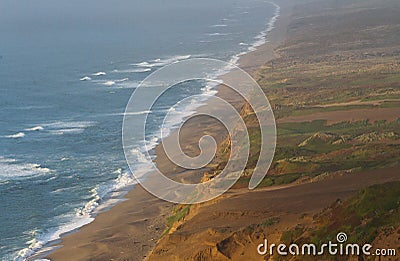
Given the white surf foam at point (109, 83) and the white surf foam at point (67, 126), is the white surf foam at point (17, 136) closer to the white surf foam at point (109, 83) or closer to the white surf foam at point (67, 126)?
the white surf foam at point (67, 126)

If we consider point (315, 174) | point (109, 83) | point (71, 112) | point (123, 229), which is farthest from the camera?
point (109, 83)

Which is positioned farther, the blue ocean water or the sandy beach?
the blue ocean water

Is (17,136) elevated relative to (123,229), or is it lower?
lower

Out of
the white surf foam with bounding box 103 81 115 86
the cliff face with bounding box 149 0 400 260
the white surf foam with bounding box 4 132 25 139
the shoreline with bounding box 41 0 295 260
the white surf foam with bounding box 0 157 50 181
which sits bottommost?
the white surf foam with bounding box 103 81 115 86

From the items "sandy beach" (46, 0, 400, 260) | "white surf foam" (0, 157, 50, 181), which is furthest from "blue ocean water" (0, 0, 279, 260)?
"sandy beach" (46, 0, 400, 260)

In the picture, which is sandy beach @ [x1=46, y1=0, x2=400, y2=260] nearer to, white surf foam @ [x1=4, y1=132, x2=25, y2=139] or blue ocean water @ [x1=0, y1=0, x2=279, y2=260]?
blue ocean water @ [x1=0, y1=0, x2=279, y2=260]

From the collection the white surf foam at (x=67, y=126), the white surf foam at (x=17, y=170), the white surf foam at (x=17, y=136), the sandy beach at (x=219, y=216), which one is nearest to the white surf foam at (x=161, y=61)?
the white surf foam at (x=67, y=126)

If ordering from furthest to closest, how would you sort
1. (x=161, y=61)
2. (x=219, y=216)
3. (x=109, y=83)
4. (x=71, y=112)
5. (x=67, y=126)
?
1. (x=161, y=61)
2. (x=109, y=83)
3. (x=71, y=112)
4. (x=67, y=126)
5. (x=219, y=216)

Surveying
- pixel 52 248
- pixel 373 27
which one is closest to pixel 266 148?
pixel 52 248

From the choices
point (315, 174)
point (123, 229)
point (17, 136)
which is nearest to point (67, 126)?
point (17, 136)

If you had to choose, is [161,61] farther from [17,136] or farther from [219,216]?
[219,216]
